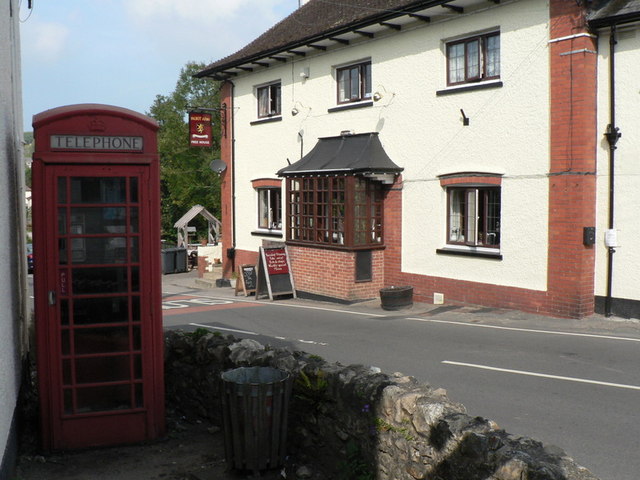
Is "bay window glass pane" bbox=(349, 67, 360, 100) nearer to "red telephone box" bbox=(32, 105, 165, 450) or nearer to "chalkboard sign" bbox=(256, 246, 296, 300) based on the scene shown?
"chalkboard sign" bbox=(256, 246, 296, 300)

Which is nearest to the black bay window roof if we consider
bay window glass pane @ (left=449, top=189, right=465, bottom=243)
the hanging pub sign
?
bay window glass pane @ (left=449, top=189, right=465, bottom=243)

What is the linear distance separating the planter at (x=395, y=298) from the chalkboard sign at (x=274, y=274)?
141 inches

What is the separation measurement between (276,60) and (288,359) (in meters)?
16.0

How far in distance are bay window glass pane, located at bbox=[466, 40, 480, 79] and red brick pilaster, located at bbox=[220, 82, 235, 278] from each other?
33.8ft

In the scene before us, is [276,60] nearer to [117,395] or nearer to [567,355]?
[567,355]

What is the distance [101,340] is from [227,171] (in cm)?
1799

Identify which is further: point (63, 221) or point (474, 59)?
point (474, 59)

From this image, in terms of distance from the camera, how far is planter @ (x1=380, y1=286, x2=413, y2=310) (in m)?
15.9

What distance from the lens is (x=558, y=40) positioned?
13109 millimetres

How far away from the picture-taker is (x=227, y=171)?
23719 millimetres

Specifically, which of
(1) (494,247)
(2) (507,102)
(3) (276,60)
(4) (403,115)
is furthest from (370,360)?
(3) (276,60)

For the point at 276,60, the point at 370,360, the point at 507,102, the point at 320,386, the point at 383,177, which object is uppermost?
the point at 276,60

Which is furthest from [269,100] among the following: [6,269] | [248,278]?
[6,269]

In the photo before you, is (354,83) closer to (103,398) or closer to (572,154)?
(572,154)
